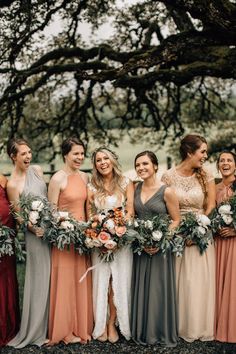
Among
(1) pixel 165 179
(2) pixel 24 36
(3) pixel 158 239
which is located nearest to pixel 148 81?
(2) pixel 24 36

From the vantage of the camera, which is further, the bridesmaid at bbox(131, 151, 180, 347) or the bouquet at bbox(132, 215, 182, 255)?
the bridesmaid at bbox(131, 151, 180, 347)

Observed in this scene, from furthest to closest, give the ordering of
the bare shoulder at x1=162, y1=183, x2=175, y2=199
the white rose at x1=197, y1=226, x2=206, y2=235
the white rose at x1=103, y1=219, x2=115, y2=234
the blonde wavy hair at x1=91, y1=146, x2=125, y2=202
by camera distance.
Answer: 1. the blonde wavy hair at x1=91, y1=146, x2=125, y2=202
2. the bare shoulder at x1=162, y1=183, x2=175, y2=199
3. the white rose at x1=197, y1=226, x2=206, y2=235
4. the white rose at x1=103, y1=219, x2=115, y2=234

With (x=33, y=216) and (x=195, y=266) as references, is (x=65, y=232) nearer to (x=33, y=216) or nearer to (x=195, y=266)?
(x=33, y=216)

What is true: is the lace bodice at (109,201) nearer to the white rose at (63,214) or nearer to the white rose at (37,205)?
the white rose at (63,214)

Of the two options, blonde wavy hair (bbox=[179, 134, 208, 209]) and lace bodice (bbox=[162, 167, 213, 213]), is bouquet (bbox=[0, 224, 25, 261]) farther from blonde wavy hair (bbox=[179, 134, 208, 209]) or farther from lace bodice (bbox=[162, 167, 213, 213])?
blonde wavy hair (bbox=[179, 134, 208, 209])

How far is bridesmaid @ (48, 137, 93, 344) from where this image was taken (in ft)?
19.8

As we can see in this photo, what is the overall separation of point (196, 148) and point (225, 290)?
1.55 m

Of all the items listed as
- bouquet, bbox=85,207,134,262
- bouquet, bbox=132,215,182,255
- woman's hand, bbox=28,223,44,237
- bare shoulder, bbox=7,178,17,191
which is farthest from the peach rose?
bare shoulder, bbox=7,178,17,191

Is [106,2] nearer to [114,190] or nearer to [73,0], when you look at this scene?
[73,0]

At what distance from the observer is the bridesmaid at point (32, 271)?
237 inches

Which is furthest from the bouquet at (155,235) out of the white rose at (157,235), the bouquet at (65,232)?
the bouquet at (65,232)

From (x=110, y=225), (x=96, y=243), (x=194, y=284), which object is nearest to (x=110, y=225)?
(x=110, y=225)

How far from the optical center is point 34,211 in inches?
228

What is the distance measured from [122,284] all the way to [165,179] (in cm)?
125
